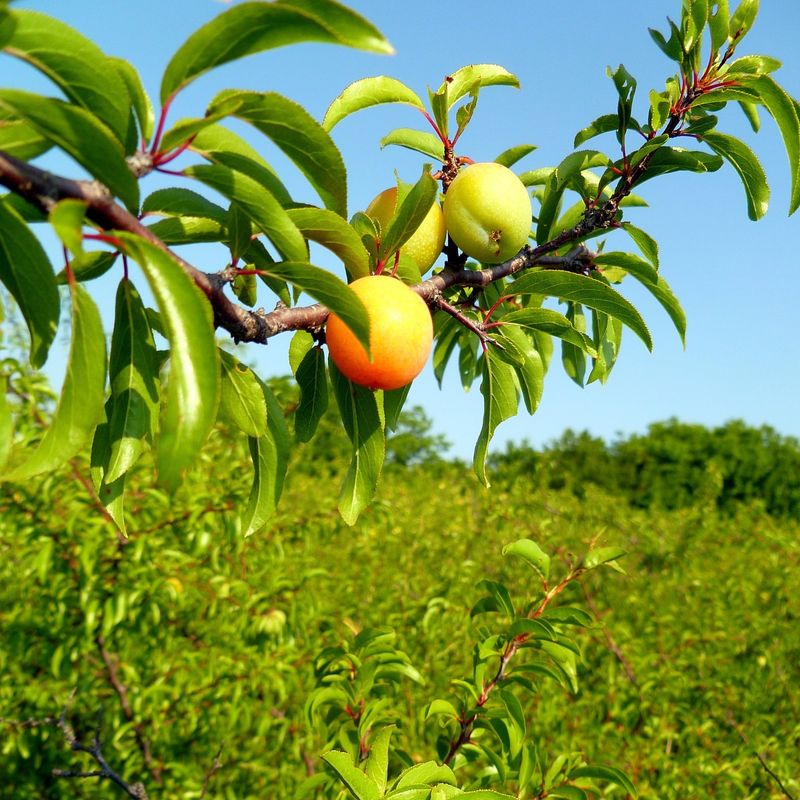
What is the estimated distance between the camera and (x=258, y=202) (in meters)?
0.70

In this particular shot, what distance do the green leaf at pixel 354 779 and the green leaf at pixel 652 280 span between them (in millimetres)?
798

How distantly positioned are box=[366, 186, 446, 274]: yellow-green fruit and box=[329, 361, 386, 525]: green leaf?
0.71ft

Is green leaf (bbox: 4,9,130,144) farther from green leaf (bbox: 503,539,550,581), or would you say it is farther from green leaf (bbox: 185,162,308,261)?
green leaf (bbox: 503,539,550,581)

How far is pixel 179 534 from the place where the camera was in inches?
97.7

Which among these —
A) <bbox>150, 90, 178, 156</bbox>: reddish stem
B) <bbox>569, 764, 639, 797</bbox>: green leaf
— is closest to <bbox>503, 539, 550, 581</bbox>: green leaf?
<bbox>569, 764, 639, 797</bbox>: green leaf

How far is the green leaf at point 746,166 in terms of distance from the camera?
110 cm

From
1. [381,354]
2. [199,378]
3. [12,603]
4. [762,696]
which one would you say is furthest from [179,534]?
[762,696]

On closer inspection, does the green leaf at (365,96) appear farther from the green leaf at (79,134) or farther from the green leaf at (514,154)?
the green leaf at (79,134)

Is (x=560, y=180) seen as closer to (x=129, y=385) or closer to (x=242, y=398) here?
(x=242, y=398)

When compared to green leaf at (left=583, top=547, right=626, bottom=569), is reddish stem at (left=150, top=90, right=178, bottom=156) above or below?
above

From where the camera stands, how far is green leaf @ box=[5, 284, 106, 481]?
2.14 ft

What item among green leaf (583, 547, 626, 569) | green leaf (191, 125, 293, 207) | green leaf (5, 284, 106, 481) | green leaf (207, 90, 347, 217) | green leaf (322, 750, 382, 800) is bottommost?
green leaf (322, 750, 382, 800)

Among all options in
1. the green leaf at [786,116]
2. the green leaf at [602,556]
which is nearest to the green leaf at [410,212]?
the green leaf at [786,116]

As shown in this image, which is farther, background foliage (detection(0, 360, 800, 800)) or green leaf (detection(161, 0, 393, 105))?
background foliage (detection(0, 360, 800, 800))
